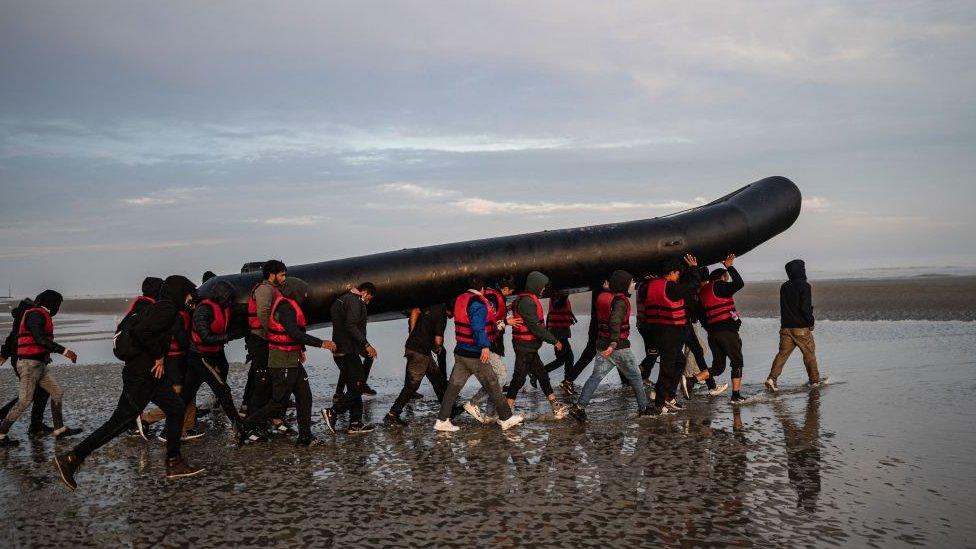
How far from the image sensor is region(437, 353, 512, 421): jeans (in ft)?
25.2

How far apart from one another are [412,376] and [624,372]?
238 centimetres

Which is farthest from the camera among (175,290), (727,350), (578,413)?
(727,350)

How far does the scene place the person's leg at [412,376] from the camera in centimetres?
825

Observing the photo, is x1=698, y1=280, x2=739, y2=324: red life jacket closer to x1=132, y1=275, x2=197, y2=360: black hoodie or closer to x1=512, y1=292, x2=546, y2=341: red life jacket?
x1=512, y1=292, x2=546, y2=341: red life jacket

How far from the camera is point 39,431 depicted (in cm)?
844

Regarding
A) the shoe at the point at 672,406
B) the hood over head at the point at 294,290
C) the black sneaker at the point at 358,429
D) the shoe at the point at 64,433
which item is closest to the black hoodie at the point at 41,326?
the shoe at the point at 64,433

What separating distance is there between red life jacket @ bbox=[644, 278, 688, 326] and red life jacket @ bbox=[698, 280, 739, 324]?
97 centimetres

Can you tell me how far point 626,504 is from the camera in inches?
197

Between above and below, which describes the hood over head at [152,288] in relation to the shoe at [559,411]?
above

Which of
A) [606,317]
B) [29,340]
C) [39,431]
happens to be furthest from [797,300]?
[39,431]

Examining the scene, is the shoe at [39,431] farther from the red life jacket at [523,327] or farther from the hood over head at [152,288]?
the red life jacket at [523,327]

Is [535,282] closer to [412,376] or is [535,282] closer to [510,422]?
[510,422]

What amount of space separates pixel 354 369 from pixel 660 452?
3416 millimetres

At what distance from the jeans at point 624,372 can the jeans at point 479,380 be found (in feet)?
3.26
